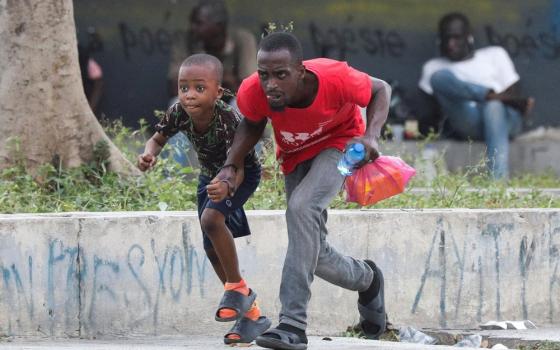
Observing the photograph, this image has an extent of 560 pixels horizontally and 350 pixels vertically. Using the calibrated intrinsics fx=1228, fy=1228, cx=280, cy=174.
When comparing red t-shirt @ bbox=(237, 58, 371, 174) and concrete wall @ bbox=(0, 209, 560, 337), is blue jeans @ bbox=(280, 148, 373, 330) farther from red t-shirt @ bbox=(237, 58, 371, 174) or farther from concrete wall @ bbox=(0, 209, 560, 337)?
concrete wall @ bbox=(0, 209, 560, 337)

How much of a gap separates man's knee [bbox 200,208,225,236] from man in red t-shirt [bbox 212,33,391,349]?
0.72ft

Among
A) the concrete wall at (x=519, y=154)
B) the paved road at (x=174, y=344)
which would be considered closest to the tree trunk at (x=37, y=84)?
the paved road at (x=174, y=344)

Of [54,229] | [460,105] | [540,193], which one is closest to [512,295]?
[540,193]

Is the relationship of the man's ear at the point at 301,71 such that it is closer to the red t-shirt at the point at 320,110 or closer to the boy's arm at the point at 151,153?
the red t-shirt at the point at 320,110

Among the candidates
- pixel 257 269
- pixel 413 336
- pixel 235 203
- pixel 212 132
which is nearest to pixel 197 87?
pixel 212 132

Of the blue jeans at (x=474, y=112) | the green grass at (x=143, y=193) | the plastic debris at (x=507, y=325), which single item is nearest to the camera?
the plastic debris at (x=507, y=325)

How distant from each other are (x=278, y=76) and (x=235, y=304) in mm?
1158

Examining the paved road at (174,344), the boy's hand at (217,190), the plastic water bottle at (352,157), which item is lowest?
the paved road at (174,344)

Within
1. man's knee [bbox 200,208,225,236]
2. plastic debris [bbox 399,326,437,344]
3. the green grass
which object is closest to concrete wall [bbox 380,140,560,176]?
the green grass

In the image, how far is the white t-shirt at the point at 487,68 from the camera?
12523mm

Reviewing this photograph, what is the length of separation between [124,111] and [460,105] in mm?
3482

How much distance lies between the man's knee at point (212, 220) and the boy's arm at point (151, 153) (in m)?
0.37

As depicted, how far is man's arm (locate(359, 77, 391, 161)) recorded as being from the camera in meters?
5.34

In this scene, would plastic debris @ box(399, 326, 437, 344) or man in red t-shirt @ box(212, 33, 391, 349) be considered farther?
plastic debris @ box(399, 326, 437, 344)
